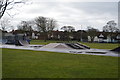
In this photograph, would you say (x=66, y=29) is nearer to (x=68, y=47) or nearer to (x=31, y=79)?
(x=68, y=47)

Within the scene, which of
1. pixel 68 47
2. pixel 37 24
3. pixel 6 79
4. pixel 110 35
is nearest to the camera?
pixel 6 79

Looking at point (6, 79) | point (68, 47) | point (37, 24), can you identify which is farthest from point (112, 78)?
point (37, 24)

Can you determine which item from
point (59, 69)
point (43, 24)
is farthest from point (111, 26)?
point (59, 69)

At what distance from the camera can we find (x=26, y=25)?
74.1 meters

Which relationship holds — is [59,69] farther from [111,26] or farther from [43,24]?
[111,26]

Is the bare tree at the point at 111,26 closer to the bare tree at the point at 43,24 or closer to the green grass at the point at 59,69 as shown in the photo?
the bare tree at the point at 43,24

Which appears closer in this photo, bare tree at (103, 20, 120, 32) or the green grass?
the green grass

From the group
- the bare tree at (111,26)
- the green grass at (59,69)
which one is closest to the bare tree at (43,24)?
the bare tree at (111,26)

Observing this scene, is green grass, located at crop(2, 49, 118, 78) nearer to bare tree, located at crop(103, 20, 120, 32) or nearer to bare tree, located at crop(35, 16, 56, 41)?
bare tree, located at crop(35, 16, 56, 41)

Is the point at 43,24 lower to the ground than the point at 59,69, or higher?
higher

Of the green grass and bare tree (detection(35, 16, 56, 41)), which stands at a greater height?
bare tree (detection(35, 16, 56, 41))

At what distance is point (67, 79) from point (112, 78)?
1.86 meters

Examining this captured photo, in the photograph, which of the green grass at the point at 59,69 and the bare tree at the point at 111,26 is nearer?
the green grass at the point at 59,69

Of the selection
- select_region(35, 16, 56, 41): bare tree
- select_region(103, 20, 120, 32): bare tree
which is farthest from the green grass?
select_region(103, 20, 120, 32): bare tree
